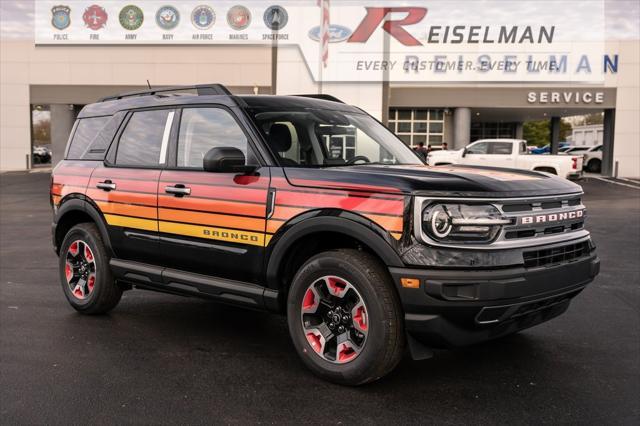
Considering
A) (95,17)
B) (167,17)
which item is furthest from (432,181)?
(95,17)

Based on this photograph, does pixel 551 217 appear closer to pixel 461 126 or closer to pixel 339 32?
pixel 339 32

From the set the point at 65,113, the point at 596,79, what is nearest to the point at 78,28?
the point at 65,113

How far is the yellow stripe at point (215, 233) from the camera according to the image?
447 centimetres

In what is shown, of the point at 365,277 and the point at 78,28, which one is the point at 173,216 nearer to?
the point at 365,277

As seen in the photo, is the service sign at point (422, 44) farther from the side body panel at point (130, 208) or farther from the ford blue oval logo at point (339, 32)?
the side body panel at point (130, 208)

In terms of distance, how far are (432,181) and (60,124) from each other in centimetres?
4130

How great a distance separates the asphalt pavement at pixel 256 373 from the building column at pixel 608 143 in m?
32.8

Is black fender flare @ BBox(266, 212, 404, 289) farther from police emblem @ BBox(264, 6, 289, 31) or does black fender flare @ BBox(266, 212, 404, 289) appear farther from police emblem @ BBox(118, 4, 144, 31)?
police emblem @ BBox(118, 4, 144, 31)

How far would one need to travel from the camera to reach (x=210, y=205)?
4703 mm

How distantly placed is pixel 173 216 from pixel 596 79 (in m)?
34.7

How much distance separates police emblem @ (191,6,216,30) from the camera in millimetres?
36375

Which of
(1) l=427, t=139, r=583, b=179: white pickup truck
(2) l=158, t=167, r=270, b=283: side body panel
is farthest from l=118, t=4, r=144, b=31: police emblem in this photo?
(2) l=158, t=167, r=270, b=283: side body panel

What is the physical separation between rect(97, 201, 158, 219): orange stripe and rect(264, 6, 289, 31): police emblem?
1182 inches

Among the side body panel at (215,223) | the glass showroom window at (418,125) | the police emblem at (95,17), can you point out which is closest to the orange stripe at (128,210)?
the side body panel at (215,223)
